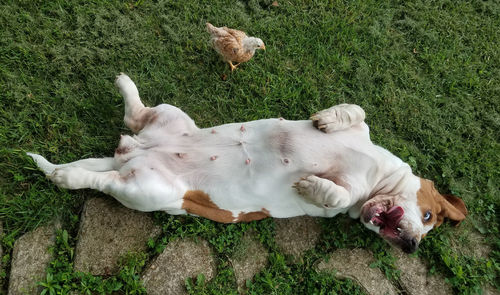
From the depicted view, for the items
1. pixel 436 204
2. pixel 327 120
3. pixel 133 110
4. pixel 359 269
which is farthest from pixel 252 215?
pixel 436 204

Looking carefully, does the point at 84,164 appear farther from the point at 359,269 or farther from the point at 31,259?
the point at 359,269

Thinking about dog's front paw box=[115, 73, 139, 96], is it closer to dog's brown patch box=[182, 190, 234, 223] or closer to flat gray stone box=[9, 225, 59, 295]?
dog's brown patch box=[182, 190, 234, 223]

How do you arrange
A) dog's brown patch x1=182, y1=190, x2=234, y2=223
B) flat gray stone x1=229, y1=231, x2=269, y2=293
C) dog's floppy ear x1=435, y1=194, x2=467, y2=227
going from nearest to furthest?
dog's brown patch x1=182, y1=190, x2=234, y2=223 < dog's floppy ear x1=435, y1=194, x2=467, y2=227 < flat gray stone x1=229, y1=231, x2=269, y2=293

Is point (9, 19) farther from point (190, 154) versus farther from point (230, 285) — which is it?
point (230, 285)

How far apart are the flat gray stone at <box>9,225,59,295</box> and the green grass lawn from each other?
0.31 ft

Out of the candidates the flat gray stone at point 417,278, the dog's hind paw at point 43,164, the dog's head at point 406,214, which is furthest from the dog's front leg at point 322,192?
the dog's hind paw at point 43,164

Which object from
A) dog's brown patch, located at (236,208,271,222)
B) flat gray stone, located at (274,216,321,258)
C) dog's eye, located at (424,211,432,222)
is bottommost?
flat gray stone, located at (274,216,321,258)

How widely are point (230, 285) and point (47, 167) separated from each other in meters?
1.98

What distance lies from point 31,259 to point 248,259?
1911 mm

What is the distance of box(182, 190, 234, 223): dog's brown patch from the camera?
296cm

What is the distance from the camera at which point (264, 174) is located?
2885 millimetres

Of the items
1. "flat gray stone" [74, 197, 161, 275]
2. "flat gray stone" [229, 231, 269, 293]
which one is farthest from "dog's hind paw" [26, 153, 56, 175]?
"flat gray stone" [229, 231, 269, 293]

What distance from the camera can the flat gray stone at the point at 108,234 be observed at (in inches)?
121

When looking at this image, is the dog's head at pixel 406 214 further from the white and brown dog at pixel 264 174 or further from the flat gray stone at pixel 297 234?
the flat gray stone at pixel 297 234
